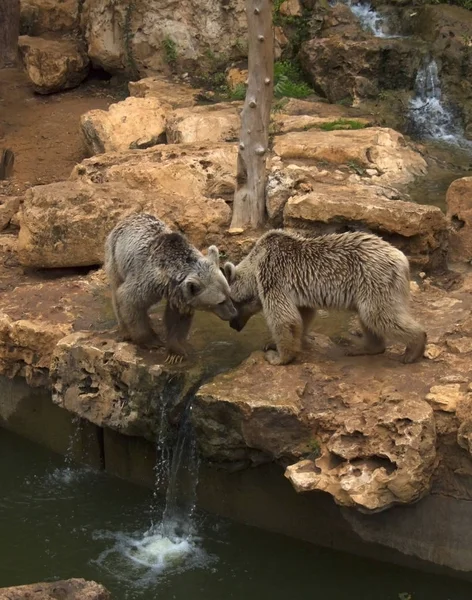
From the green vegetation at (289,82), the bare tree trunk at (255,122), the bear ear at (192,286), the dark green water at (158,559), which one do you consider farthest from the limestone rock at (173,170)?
the dark green water at (158,559)

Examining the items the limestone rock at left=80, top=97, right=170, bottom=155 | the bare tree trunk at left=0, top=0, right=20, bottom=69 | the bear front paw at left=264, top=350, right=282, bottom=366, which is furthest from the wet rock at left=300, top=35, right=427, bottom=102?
the bear front paw at left=264, top=350, right=282, bottom=366

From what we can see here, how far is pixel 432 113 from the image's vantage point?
48.7 feet

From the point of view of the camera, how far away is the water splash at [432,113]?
1444 cm

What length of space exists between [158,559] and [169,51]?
11.9 meters

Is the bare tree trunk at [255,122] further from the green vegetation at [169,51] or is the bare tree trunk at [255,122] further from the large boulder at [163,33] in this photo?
the green vegetation at [169,51]

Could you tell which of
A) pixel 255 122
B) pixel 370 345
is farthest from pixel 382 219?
pixel 370 345

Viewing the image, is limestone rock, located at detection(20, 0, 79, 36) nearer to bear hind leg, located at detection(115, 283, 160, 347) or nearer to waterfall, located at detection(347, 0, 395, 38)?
waterfall, located at detection(347, 0, 395, 38)

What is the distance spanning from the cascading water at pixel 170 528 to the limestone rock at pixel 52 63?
11085mm

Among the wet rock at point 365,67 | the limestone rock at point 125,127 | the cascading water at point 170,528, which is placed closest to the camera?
the cascading water at point 170,528

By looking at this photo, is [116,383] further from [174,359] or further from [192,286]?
[192,286]

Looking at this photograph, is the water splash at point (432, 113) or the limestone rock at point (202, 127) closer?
the limestone rock at point (202, 127)

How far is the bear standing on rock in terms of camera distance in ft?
23.8

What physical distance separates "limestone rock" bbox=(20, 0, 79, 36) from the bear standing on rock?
1238 centimetres

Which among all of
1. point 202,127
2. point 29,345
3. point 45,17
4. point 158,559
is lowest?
point 158,559
